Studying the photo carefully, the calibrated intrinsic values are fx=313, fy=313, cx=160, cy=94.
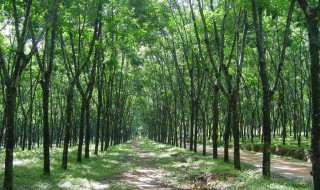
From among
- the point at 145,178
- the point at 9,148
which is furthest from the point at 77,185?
the point at 145,178

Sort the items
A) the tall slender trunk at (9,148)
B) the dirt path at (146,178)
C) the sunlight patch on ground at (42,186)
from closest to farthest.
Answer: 1. the tall slender trunk at (9,148)
2. the sunlight patch on ground at (42,186)
3. the dirt path at (146,178)

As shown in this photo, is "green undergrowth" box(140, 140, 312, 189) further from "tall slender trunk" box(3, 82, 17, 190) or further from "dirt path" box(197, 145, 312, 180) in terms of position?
"tall slender trunk" box(3, 82, 17, 190)

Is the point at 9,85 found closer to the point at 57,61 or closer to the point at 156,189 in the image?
the point at 156,189

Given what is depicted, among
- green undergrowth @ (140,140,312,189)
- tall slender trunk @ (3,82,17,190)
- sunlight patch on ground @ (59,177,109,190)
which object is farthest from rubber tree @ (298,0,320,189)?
tall slender trunk @ (3,82,17,190)

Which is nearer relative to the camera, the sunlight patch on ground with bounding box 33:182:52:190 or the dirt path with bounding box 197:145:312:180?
the sunlight patch on ground with bounding box 33:182:52:190

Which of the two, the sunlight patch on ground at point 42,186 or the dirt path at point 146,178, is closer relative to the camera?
the sunlight patch on ground at point 42,186

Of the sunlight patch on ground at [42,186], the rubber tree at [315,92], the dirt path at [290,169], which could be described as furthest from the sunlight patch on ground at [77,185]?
the rubber tree at [315,92]

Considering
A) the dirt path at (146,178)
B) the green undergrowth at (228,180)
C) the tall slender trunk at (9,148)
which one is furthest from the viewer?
the dirt path at (146,178)

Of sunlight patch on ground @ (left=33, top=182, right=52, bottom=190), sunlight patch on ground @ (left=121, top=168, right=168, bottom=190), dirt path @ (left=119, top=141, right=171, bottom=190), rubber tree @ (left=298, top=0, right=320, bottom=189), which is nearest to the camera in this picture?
rubber tree @ (left=298, top=0, right=320, bottom=189)

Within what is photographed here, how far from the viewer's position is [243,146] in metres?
38.8

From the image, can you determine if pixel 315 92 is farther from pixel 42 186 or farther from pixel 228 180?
pixel 42 186

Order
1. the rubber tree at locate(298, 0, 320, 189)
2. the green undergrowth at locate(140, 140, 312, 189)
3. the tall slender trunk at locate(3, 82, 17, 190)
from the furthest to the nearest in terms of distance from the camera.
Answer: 1. the green undergrowth at locate(140, 140, 312, 189)
2. the tall slender trunk at locate(3, 82, 17, 190)
3. the rubber tree at locate(298, 0, 320, 189)

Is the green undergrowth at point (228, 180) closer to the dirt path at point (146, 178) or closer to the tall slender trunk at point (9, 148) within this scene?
the dirt path at point (146, 178)

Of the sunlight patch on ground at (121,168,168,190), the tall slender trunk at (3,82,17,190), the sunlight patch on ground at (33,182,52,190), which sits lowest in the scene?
the sunlight patch on ground at (121,168,168,190)
